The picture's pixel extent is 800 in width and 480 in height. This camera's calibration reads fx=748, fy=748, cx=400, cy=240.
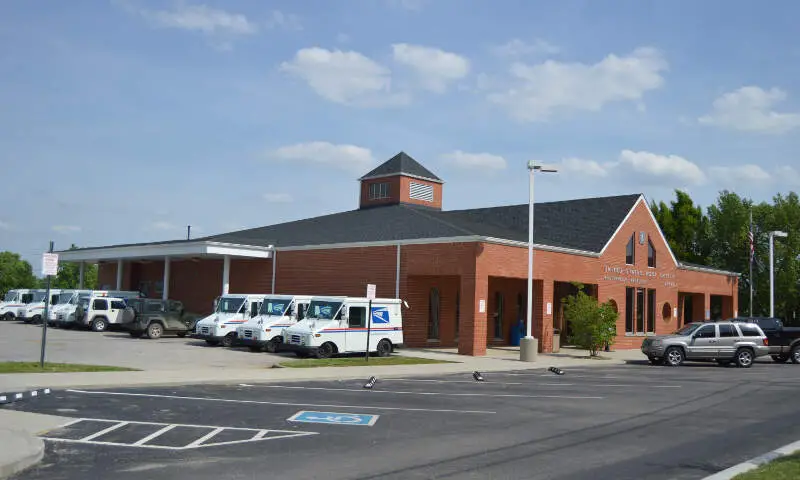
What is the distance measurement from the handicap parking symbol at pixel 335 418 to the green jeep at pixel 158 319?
20.8 m

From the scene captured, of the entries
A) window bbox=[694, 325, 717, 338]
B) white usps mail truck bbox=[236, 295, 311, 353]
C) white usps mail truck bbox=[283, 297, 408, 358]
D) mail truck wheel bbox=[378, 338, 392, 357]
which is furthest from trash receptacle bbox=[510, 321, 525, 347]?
white usps mail truck bbox=[236, 295, 311, 353]

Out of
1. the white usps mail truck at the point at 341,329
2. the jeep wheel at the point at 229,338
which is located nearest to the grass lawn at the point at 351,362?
the white usps mail truck at the point at 341,329

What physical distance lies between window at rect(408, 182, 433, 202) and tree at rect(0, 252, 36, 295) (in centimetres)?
5280

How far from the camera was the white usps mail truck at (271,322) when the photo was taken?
26.6m

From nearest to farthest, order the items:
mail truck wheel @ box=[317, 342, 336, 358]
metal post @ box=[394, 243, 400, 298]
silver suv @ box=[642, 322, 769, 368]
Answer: mail truck wheel @ box=[317, 342, 336, 358]
silver suv @ box=[642, 322, 769, 368]
metal post @ box=[394, 243, 400, 298]

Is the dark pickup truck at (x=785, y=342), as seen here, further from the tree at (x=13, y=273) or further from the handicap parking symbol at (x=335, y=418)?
the tree at (x=13, y=273)

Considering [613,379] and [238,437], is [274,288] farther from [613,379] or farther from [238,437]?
[238,437]

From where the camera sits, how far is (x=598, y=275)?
34.8 meters

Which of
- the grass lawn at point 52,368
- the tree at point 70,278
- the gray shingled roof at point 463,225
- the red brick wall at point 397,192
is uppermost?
the red brick wall at point 397,192

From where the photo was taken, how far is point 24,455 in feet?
28.0

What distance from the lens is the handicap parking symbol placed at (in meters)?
12.0

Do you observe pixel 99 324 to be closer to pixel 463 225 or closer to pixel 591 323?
pixel 463 225

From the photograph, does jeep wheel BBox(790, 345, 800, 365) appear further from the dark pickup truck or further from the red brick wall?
the red brick wall

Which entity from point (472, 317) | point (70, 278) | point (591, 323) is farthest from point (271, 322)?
point (70, 278)
